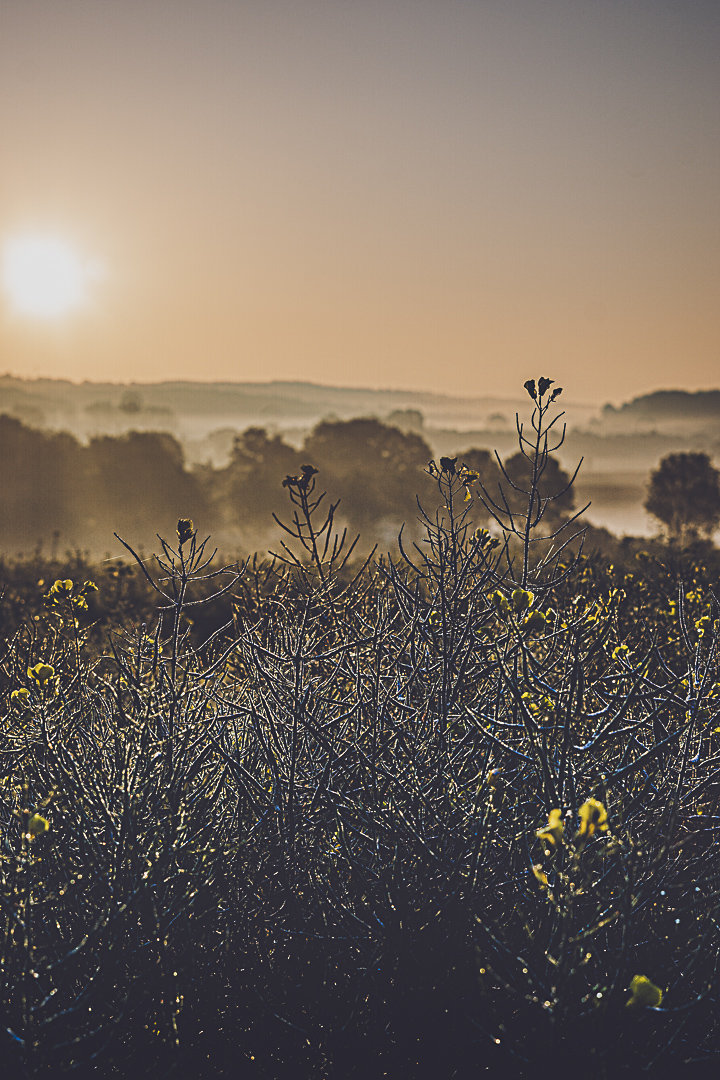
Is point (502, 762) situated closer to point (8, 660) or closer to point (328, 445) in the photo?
point (8, 660)

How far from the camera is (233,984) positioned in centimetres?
273

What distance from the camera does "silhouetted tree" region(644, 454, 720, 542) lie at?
39438 millimetres

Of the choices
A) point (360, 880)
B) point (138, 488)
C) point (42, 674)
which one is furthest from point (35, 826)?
point (138, 488)

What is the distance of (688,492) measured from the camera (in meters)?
39.6

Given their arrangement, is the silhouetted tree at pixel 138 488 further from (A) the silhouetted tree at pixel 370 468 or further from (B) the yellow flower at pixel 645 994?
(B) the yellow flower at pixel 645 994

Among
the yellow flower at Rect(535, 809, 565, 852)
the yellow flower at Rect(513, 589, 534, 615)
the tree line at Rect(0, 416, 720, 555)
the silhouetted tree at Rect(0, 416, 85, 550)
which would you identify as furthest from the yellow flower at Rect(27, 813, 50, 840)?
the silhouetted tree at Rect(0, 416, 85, 550)

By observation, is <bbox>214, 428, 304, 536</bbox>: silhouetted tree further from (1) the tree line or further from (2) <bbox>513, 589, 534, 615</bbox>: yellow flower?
(2) <bbox>513, 589, 534, 615</bbox>: yellow flower

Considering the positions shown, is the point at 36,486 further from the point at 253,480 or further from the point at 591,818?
the point at 591,818

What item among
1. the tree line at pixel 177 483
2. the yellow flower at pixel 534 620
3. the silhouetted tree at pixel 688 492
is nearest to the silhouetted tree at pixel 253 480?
the tree line at pixel 177 483

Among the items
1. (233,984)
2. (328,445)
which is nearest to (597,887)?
(233,984)

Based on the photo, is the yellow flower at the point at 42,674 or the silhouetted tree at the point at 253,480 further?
the silhouetted tree at the point at 253,480

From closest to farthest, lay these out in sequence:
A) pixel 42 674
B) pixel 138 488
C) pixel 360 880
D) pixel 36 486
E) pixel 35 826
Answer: pixel 35 826 < pixel 360 880 < pixel 42 674 < pixel 36 486 < pixel 138 488

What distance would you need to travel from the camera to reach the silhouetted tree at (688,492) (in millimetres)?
39438

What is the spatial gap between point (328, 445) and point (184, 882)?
45127mm
